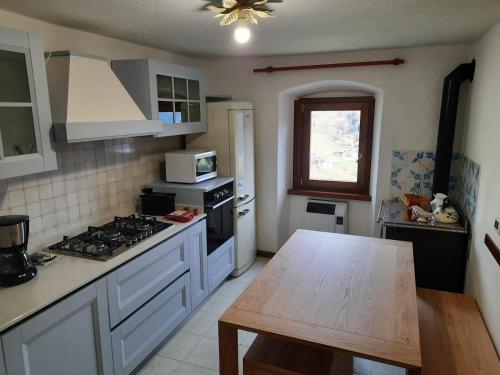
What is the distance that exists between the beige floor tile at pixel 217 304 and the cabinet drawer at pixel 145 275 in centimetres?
57

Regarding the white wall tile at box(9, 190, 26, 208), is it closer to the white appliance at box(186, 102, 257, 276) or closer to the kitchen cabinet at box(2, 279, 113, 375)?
the kitchen cabinet at box(2, 279, 113, 375)

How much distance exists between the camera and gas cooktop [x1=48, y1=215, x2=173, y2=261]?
2.08 meters

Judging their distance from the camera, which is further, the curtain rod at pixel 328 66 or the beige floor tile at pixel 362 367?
the curtain rod at pixel 328 66

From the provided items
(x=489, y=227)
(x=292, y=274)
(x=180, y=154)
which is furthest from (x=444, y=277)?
(x=180, y=154)

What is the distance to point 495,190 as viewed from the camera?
2.01m

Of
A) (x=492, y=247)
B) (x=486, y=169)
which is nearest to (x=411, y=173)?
(x=486, y=169)

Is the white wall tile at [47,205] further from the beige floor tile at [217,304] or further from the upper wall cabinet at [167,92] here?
the beige floor tile at [217,304]

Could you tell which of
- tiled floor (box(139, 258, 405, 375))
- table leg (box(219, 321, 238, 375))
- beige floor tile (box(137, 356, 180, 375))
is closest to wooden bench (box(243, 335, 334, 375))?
table leg (box(219, 321, 238, 375))

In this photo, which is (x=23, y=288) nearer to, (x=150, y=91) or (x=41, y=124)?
(x=41, y=124)

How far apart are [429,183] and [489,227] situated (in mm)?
1323

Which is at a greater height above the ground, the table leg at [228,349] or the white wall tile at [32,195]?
the white wall tile at [32,195]

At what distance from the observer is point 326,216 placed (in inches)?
152

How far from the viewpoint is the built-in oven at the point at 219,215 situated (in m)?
2.97

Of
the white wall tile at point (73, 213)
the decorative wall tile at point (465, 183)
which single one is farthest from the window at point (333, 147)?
the white wall tile at point (73, 213)
